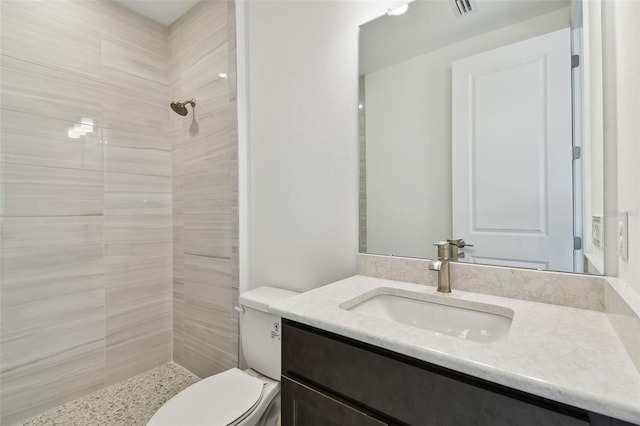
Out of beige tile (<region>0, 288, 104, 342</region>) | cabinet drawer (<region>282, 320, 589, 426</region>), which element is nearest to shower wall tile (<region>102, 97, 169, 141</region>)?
beige tile (<region>0, 288, 104, 342</region>)

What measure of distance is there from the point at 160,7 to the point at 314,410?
8.14ft

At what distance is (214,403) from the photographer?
119cm

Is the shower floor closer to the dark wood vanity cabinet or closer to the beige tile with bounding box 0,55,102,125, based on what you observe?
the dark wood vanity cabinet

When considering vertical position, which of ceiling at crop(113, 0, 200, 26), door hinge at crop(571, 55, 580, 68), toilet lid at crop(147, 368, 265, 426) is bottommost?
toilet lid at crop(147, 368, 265, 426)

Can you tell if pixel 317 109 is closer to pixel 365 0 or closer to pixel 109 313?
pixel 365 0

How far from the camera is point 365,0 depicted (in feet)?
4.32

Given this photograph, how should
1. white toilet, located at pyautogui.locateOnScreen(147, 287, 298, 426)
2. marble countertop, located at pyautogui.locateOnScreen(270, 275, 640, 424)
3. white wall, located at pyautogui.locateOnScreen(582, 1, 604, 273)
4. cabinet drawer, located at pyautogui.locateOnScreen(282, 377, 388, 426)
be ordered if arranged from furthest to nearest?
white toilet, located at pyautogui.locateOnScreen(147, 287, 298, 426) < white wall, located at pyautogui.locateOnScreen(582, 1, 604, 273) < cabinet drawer, located at pyautogui.locateOnScreen(282, 377, 388, 426) < marble countertop, located at pyautogui.locateOnScreen(270, 275, 640, 424)

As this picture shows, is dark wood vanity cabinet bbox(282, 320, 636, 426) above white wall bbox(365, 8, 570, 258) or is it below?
below

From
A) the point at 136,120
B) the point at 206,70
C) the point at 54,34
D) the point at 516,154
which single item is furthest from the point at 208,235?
the point at 516,154

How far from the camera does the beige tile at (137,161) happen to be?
6.46 ft

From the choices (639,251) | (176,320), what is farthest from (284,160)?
(176,320)

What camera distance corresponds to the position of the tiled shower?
1.63 meters

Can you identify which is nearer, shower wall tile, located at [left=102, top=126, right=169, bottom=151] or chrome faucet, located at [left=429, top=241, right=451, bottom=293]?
chrome faucet, located at [left=429, top=241, right=451, bottom=293]

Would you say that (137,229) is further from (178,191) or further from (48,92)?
(48,92)
